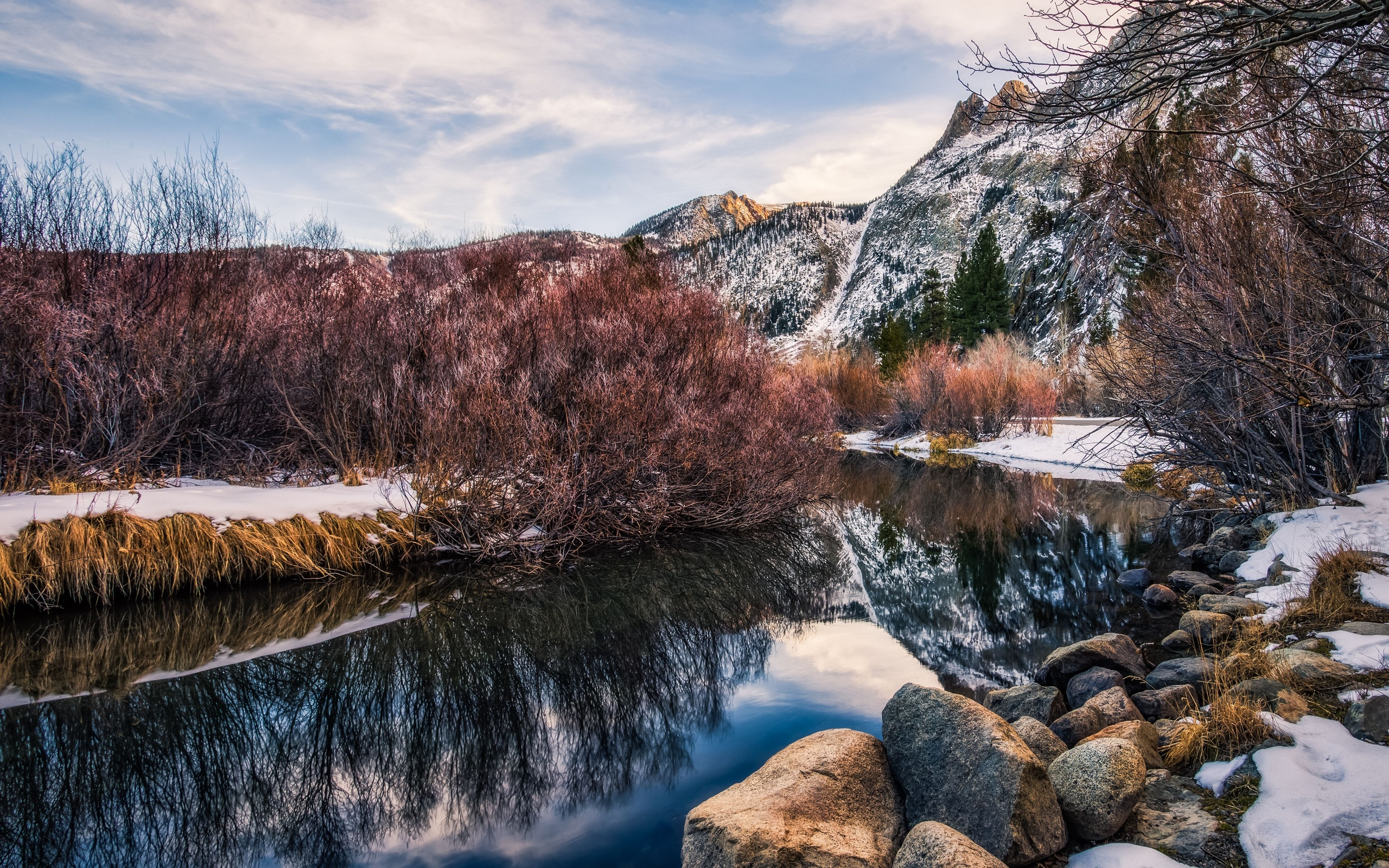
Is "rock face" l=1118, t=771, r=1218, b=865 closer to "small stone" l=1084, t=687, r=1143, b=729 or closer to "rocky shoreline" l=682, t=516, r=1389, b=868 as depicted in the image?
"rocky shoreline" l=682, t=516, r=1389, b=868

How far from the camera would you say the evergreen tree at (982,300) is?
5003 cm

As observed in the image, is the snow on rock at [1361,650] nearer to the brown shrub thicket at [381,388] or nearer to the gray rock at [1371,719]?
the gray rock at [1371,719]

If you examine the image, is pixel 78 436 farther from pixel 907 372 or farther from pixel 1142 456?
pixel 907 372

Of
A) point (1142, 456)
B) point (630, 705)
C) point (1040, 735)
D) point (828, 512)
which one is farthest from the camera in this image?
point (828, 512)

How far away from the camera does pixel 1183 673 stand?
506 centimetres

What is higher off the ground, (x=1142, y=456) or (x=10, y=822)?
(x=1142, y=456)

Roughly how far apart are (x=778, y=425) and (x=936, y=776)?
361 inches

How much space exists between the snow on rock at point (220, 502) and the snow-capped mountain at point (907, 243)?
48398mm

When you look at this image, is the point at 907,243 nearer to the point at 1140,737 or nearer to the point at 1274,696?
the point at 1274,696

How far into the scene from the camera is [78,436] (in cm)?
894

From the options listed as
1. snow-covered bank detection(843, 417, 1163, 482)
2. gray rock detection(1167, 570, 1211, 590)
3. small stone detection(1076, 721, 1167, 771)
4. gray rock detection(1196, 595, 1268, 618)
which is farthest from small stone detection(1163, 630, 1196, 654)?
snow-covered bank detection(843, 417, 1163, 482)

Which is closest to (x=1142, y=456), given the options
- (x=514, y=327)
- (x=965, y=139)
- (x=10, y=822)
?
(x=514, y=327)

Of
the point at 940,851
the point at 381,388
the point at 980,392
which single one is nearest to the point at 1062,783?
the point at 940,851

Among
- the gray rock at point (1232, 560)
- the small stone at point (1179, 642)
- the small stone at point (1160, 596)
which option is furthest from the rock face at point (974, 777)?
the gray rock at point (1232, 560)
